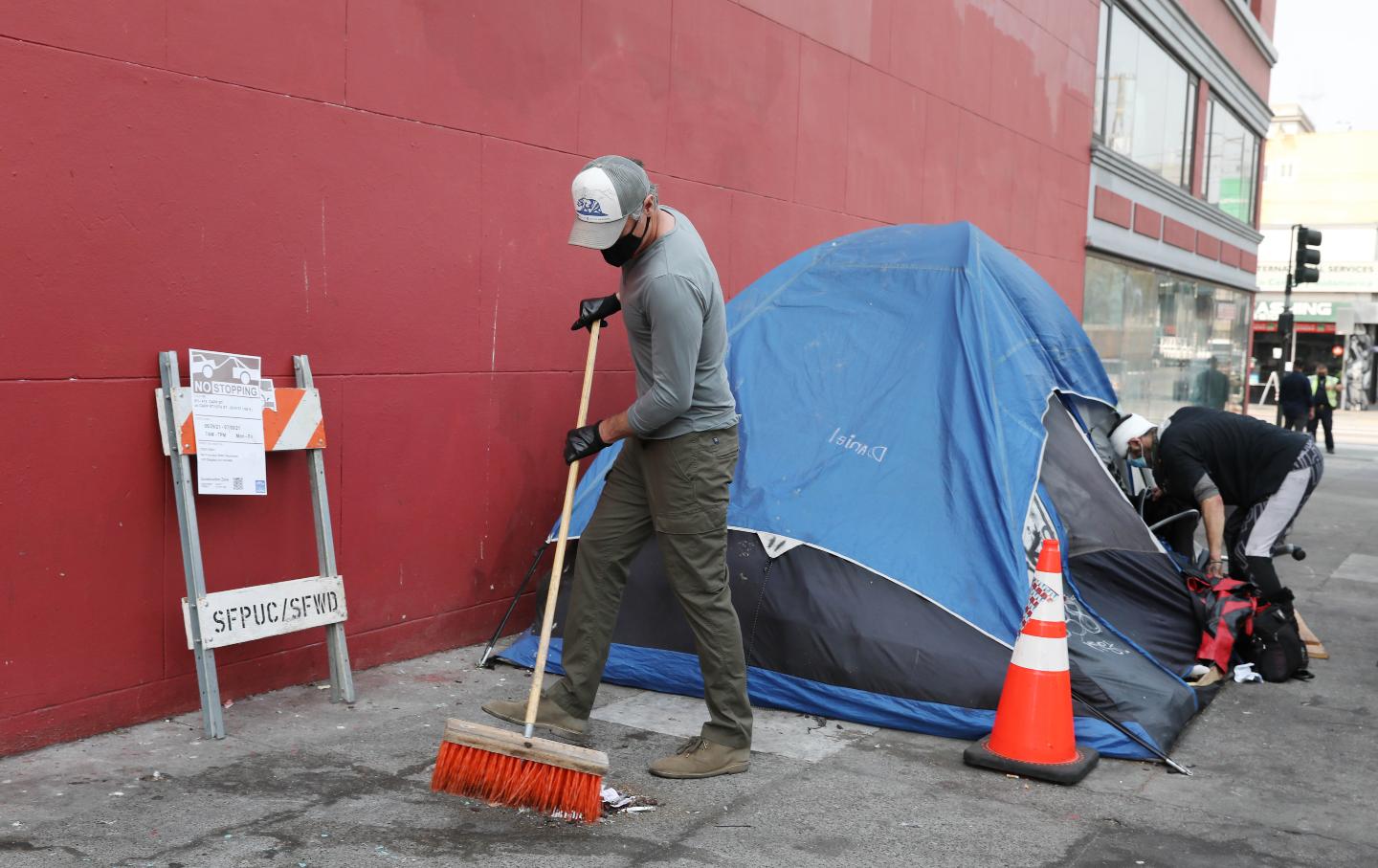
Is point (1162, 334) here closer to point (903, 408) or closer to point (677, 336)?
point (903, 408)

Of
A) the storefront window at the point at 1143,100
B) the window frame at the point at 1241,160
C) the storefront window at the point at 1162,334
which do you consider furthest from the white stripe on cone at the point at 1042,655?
the window frame at the point at 1241,160

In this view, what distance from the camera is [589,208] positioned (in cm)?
408

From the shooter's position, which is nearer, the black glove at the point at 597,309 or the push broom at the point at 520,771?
the push broom at the point at 520,771

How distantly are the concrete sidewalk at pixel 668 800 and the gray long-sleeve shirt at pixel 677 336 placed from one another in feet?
4.06

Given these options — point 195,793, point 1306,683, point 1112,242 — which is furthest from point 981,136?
point 195,793

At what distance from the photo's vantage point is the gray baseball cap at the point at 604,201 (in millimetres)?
4066

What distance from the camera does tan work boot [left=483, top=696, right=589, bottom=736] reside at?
454 cm

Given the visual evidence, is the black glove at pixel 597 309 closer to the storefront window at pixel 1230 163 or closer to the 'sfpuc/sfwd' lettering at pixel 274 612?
the 'sfpuc/sfwd' lettering at pixel 274 612

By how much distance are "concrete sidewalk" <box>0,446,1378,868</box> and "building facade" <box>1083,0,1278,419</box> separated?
1013cm

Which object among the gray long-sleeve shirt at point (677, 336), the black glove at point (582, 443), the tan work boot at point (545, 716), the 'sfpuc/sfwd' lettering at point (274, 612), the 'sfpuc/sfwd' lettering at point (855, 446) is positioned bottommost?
the tan work boot at point (545, 716)

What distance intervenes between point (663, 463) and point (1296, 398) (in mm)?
19762

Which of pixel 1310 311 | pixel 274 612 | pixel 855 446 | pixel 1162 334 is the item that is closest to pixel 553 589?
pixel 274 612

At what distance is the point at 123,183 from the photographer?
4.32 metres

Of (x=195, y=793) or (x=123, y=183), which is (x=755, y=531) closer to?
(x=195, y=793)
